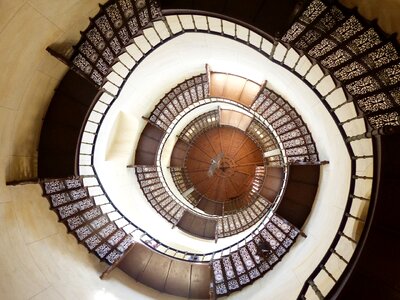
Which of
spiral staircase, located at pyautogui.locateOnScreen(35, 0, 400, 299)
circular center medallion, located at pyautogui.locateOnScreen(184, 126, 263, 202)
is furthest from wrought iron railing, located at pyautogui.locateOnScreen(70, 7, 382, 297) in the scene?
circular center medallion, located at pyautogui.locateOnScreen(184, 126, 263, 202)

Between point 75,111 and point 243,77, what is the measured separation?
5.00m

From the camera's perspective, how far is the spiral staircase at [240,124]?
13.1ft

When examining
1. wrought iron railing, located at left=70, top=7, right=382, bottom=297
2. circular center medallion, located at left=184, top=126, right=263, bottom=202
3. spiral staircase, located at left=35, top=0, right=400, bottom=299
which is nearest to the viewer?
spiral staircase, located at left=35, top=0, right=400, bottom=299

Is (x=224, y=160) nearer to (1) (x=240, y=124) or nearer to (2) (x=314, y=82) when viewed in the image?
(1) (x=240, y=124)

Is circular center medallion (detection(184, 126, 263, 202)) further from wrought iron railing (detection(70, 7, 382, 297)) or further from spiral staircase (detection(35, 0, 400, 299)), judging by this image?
wrought iron railing (detection(70, 7, 382, 297))

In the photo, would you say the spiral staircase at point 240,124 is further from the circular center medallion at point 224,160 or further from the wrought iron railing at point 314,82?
the circular center medallion at point 224,160

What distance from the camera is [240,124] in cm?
1230

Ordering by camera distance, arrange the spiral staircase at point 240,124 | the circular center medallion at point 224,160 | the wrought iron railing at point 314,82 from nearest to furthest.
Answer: the spiral staircase at point 240,124, the wrought iron railing at point 314,82, the circular center medallion at point 224,160

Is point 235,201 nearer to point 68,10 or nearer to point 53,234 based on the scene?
point 53,234

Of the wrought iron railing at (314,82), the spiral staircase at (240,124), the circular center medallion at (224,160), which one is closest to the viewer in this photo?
the spiral staircase at (240,124)

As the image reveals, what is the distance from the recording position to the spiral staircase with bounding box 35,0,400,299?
13.1 feet

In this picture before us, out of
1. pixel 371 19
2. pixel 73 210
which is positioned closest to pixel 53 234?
pixel 73 210

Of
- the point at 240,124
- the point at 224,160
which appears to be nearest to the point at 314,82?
the point at 240,124

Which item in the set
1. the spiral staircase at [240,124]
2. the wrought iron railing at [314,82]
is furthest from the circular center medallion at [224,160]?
the wrought iron railing at [314,82]
